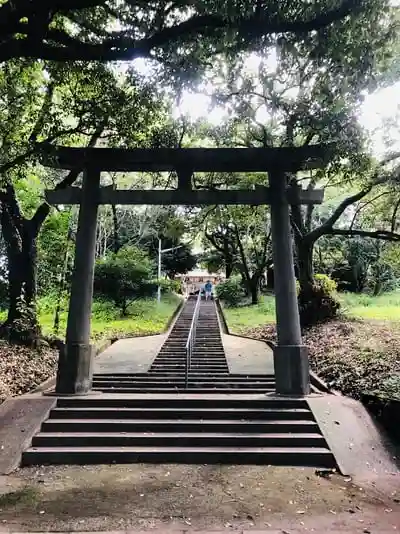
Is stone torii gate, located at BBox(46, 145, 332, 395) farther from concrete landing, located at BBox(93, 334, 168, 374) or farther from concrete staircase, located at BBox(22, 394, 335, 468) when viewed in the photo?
concrete landing, located at BBox(93, 334, 168, 374)

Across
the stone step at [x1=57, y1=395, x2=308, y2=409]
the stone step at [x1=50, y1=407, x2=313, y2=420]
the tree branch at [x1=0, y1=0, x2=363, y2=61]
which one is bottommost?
the stone step at [x1=50, y1=407, x2=313, y2=420]

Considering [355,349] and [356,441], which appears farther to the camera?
[355,349]

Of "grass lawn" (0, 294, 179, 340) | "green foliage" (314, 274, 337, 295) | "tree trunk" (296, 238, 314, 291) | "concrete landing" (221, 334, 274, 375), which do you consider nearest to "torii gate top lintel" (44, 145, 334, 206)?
"concrete landing" (221, 334, 274, 375)

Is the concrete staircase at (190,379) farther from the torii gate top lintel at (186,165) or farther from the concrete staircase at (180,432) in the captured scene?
the torii gate top lintel at (186,165)

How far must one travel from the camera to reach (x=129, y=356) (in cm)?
1141

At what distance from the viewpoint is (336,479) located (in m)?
5.31

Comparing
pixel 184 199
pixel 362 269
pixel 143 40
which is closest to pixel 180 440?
pixel 184 199

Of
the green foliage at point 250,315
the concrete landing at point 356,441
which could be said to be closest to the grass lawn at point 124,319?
the green foliage at point 250,315

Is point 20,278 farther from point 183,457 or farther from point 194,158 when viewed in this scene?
point 183,457

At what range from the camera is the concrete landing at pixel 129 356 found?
9.70 m

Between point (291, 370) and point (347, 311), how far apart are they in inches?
374

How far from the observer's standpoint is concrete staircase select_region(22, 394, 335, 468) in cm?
586

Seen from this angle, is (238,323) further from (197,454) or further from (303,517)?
(303,517)

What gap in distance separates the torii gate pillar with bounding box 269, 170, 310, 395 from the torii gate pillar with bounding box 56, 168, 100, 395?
11.2ft
